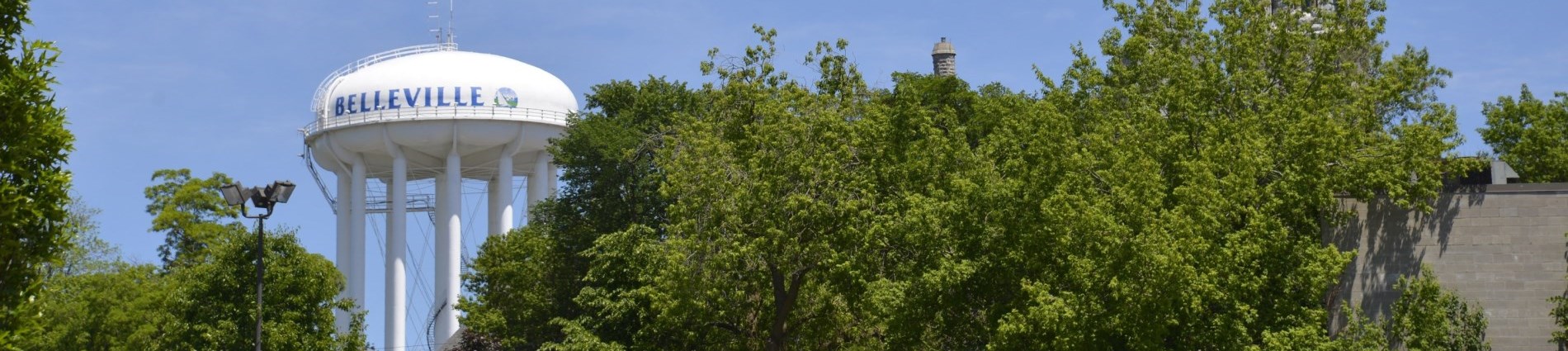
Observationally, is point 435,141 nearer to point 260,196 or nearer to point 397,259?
point 397,259

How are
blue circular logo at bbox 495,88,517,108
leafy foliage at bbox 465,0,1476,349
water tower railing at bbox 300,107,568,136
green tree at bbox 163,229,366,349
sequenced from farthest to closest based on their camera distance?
blue circular logo at bbox 495,88,517,108, water tower railing at bbox 300,107,568,136, green tree at bbox 163,229,366,349, leafy foliage at bbox 465,0,1476,349

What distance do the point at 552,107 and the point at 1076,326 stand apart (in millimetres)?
46732

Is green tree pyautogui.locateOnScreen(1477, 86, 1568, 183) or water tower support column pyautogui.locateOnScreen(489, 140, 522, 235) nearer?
green tree pyautogui.locateOnScreen(1477, 86, 1568, 183)

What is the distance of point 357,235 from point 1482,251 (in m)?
50.3

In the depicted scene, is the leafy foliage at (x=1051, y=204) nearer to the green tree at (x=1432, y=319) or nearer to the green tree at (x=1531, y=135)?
the green tree at (x=1432, y=319)

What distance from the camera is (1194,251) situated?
1304 inches

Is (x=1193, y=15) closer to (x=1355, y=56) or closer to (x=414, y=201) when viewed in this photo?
(x=1355, y=56)

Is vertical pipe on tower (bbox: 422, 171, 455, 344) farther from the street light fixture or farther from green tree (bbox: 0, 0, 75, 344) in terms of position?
green tree (bbox: 0, 0, 75, 344)

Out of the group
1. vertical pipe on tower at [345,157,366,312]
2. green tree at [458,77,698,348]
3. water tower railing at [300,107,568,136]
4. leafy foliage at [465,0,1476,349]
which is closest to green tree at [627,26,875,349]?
leafy foliage at [465,0,1476,349]

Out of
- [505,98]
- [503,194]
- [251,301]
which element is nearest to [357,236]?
[503,194]

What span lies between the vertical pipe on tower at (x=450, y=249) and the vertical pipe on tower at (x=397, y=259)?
1.62m

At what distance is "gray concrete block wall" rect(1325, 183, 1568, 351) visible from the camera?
37094mm

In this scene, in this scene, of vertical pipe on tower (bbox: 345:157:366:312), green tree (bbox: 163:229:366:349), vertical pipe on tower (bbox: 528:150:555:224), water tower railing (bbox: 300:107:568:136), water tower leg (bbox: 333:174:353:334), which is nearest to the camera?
green tree (bbox: 163:229:366:349)

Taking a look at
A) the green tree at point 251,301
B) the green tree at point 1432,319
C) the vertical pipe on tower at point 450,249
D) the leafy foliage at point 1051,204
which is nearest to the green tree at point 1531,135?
the leafy foliage at point 1051,204
